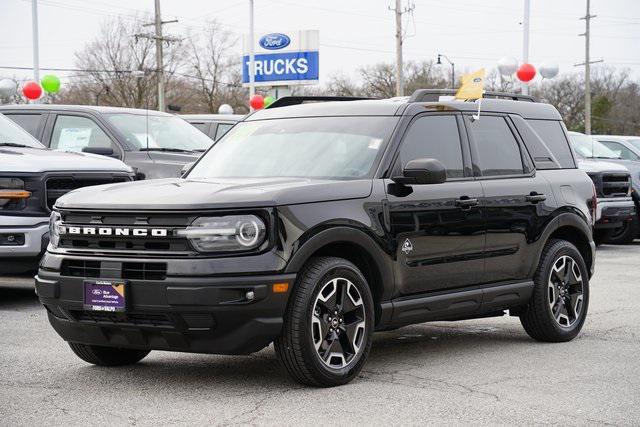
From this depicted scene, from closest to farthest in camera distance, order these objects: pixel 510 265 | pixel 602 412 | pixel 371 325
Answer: pixel 602 412 < pixel 371 325 < pixel 510 265

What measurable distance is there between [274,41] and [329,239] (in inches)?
1458

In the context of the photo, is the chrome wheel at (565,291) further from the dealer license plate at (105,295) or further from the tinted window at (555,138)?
the dealer license plate at (105,295)

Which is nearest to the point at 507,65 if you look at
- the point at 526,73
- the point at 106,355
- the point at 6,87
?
the point at 526,73

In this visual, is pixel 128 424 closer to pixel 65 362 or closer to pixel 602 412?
pixel 65 362

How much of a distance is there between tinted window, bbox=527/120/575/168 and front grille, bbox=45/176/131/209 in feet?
14.2

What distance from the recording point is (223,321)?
19.1 ft

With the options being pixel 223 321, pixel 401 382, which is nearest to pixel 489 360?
pixel 401 382

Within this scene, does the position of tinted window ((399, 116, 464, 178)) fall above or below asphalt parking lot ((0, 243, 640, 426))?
above

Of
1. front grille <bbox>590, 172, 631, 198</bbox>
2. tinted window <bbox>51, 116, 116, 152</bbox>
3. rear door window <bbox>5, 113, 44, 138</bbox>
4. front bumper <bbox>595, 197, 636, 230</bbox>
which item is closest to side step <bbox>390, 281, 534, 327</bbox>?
tinted window <bbox>51, 116, 116, 152</bbox>

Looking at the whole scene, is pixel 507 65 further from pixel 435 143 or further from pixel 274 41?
pixel 435 143

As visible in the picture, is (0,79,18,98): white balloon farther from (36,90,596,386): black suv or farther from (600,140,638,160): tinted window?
(36,90,596,386): black suv

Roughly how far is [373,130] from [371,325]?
1.37m

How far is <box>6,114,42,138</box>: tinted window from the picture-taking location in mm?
13164

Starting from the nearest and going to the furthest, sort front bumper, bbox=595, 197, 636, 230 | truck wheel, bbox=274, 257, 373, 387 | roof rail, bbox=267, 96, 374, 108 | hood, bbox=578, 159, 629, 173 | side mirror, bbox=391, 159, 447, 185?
truck wheel, bbox=274, 257, 373, 387, side mirror, bbox=391, 159, 447, 185, roof rail, bbox=267, 96, 374, 108, front bumper, bbox=595, 197, 636, 230, hood, bbox=578, 159, 629, 173
